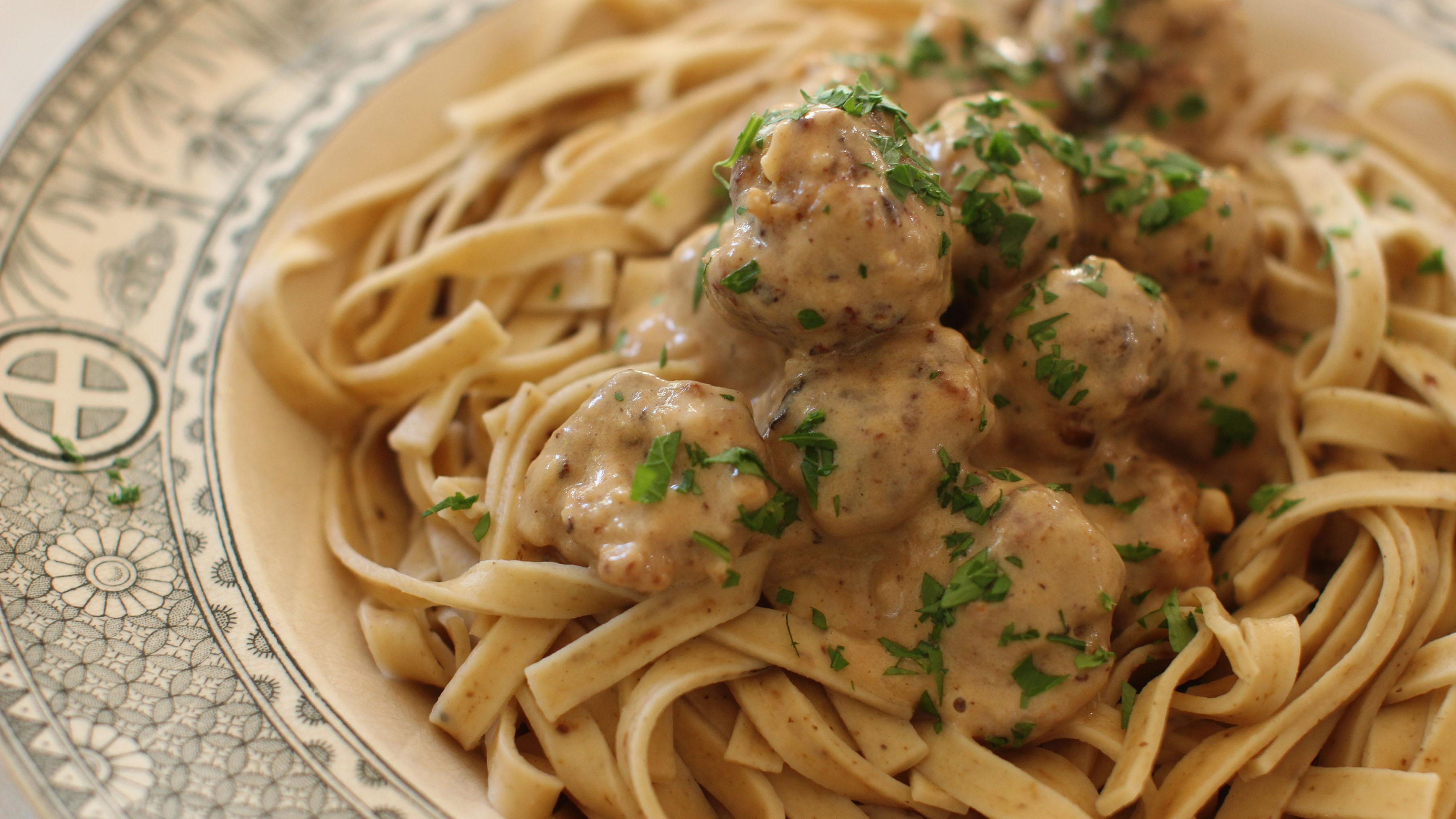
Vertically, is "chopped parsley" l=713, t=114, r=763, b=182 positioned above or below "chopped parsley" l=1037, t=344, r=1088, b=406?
above

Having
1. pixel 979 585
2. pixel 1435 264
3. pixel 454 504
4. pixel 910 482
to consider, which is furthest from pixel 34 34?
pixel 1435 264

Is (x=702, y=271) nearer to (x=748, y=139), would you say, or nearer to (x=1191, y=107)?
(x=748, y=139)

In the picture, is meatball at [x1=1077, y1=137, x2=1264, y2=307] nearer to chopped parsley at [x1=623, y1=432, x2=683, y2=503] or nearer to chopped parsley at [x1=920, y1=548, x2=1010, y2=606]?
chopped parsley at [x1=920, y1=548, x2=1010, y2=606]

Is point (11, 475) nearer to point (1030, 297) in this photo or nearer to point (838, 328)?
point (838, 328)

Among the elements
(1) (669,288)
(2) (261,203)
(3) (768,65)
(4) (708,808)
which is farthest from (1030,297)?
(2) (261,203)

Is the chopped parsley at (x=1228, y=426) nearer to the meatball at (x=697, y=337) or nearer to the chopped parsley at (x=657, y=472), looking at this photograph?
the meatball at (x=697, y=337)

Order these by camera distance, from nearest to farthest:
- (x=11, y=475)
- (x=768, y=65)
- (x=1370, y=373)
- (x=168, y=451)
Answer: (x=11, y=475) < (x=168, y=451) < (x=1370, y=373) < (x=768, y=65)

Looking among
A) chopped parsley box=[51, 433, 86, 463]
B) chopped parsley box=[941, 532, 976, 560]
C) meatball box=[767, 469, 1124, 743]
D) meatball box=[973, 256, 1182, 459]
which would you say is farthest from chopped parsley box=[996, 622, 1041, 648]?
chopped parsley box=[51, 433, 86, 463]
